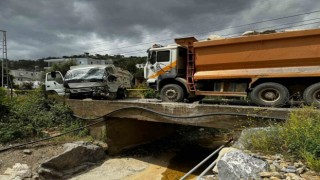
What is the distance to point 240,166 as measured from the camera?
502 centimetres

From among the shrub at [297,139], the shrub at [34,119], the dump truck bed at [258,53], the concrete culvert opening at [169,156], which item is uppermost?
the dump truck bed at [258,53]

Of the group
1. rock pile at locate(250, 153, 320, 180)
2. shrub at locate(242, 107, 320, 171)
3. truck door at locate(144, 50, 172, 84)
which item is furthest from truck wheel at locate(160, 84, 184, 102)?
rock pile at locate(250, 153, 320, 180)

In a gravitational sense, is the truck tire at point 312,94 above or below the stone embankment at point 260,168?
above

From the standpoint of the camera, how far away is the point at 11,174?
29.4 ft

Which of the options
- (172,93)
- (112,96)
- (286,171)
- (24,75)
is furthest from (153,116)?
(24,75)

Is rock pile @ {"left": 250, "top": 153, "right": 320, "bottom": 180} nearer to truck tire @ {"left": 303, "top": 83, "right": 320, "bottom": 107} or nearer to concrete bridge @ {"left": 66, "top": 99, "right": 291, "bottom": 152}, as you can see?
concrete bridge @ {"left": 66, "top": 99, "right": 291, "bottom": 152}

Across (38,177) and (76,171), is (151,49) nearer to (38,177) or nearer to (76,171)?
(76,171)

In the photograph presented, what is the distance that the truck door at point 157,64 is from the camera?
12227 millimetres

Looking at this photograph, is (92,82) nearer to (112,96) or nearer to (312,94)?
(112,96)

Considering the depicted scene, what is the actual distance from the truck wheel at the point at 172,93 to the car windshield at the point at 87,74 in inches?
173

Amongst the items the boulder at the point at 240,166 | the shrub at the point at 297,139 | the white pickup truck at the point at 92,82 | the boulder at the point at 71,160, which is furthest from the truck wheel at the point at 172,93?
the boulder at the point at 240,166

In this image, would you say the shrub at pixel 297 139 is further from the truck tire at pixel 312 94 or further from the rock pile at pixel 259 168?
the truck tire at pixel 312 94

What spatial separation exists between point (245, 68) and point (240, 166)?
19.4ft

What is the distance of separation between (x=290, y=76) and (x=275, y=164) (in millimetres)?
5126
